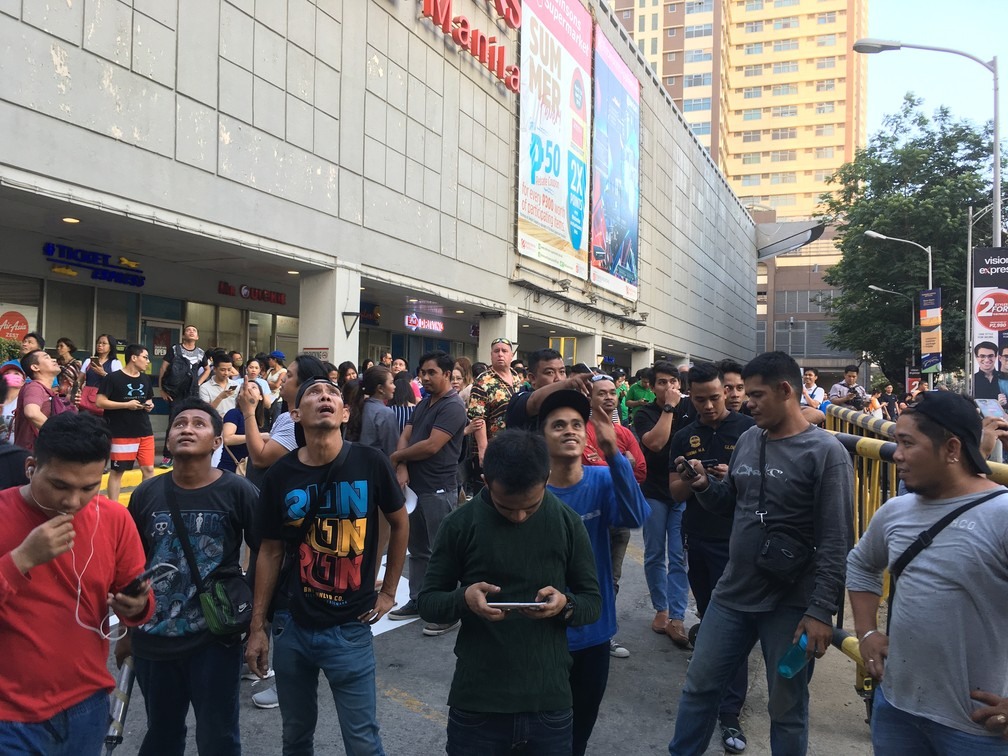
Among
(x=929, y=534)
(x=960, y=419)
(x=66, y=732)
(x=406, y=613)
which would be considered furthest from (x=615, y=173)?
(x=66, y=732)

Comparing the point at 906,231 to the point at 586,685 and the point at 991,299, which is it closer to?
the point at 991,299

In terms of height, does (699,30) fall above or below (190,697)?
above

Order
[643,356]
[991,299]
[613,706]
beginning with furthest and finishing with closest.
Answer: [643,356] < [991,299] < [613,706]

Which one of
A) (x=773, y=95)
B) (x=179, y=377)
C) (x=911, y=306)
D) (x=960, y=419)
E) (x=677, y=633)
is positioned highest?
(x=773, y=95)

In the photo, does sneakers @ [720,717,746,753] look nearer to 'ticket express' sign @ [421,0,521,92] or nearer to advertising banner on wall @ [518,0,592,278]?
'ticket express' sign @ [421,0,521,92]

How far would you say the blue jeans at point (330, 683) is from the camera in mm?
3025

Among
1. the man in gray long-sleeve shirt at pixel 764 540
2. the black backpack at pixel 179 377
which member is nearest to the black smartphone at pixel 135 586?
the man in gray long-sleeve shirt at pixel 764 540

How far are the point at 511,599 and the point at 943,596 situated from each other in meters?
1.38

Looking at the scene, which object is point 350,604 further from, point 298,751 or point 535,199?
point 535,199

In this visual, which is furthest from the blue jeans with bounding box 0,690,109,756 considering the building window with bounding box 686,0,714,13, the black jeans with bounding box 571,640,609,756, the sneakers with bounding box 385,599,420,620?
the building window with bounding box 686,0,714,13

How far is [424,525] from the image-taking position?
19.5 ft

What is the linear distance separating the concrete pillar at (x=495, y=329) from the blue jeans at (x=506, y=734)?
19.6 m

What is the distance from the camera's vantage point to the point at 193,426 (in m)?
3.16

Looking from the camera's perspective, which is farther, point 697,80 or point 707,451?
point 697,80
